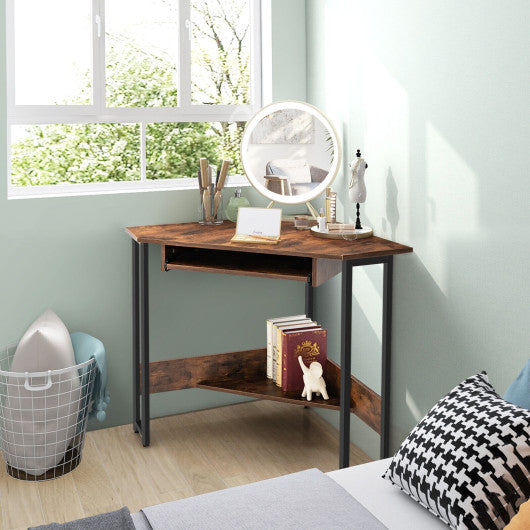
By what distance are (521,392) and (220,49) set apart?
2788 mm

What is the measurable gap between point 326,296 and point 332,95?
877 millimetres

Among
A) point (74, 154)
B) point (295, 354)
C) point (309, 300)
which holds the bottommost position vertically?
point (295, 354)

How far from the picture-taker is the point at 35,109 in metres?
3.28

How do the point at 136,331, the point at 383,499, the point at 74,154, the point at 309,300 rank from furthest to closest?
the point at 74,154 → the point at 309,300 → the point at 136,331 → the point at 383,499

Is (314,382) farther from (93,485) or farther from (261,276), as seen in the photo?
(93,485)

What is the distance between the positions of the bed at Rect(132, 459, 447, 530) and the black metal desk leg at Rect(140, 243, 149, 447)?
4.30 ft

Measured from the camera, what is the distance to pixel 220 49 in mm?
4195

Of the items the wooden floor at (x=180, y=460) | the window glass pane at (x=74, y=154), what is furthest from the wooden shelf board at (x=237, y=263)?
the window glass pane at (x=74, y=154)

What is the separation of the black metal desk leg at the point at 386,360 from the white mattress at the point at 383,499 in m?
0.81

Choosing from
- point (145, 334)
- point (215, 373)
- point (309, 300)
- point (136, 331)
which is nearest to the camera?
point (145, 334)

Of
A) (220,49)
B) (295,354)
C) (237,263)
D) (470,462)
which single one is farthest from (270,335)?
(220,49)

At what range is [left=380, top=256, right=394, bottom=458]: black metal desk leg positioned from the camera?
2945mm

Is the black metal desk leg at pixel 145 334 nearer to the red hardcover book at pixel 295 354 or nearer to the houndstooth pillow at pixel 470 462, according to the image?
the red hardcover book at pixel 295 354

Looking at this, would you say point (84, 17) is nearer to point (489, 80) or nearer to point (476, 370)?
point (489, 80)
